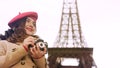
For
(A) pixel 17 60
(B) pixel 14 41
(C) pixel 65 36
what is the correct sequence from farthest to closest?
(C) pixel 65 36 < (B) pixel 14 41 < (A) pixel 17 60

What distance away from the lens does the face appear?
10.8ft

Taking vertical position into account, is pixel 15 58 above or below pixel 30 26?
below

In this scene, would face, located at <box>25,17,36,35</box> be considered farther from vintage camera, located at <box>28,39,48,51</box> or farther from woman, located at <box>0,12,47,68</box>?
vintage camera, located at <box>28,39,48,51</box>

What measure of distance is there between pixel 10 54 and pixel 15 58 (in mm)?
56

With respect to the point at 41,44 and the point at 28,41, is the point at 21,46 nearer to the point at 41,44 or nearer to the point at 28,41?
the point at 28,41

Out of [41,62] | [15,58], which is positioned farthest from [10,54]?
[41,62]

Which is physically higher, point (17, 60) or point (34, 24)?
point (34, 24)

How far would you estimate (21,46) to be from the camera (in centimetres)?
311

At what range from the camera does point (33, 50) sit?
3078mm

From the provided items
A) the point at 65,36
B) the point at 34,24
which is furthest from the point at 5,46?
the point at 65,36

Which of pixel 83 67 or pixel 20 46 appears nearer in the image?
pixel 20 46

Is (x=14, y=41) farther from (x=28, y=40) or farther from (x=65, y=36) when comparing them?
(x=65, y=36)

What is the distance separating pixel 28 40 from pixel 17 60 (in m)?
0.20

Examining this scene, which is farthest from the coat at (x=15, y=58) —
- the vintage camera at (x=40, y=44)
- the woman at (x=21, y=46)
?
the vintage camera at (x=40, y=44)
